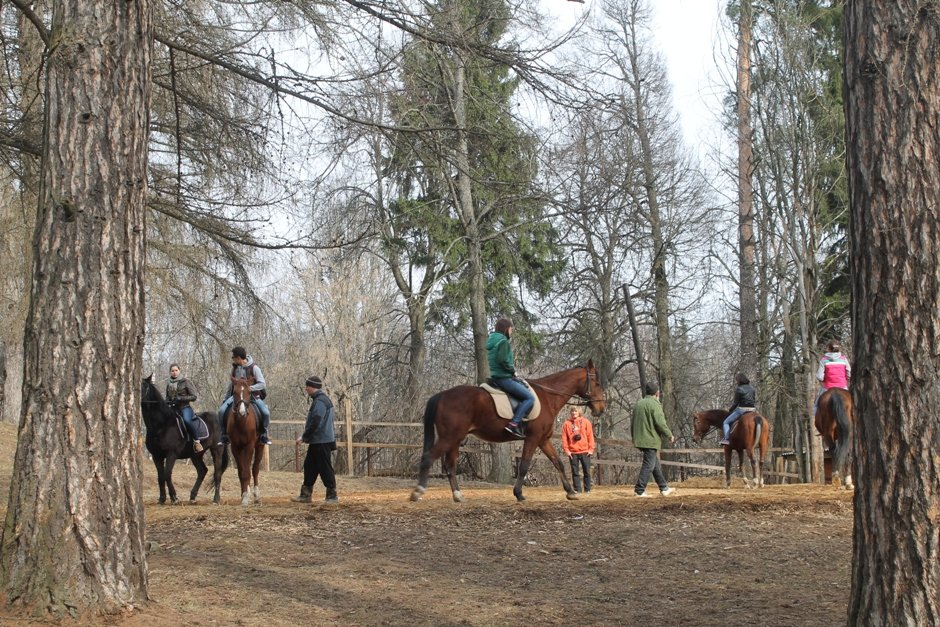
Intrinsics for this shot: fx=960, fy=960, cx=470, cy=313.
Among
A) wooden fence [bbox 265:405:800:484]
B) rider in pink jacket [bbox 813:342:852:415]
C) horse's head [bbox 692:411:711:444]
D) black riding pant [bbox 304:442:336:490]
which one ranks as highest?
rider in pink jacket [bbox 813:342:852:415]

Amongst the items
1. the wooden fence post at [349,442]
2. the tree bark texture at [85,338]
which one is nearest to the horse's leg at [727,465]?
the wooden fence post at [349,442]

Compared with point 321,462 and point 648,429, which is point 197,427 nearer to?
point 321,462

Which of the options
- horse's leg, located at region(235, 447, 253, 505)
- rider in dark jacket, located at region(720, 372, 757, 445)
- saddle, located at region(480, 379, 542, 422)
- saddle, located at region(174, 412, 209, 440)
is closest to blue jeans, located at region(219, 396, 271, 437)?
horse's leg, located at region(235, 447, 253, 505)

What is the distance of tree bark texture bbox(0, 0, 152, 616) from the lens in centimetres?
606

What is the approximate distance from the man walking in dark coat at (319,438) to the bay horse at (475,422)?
61.5 inches

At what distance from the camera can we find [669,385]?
99.7 ft

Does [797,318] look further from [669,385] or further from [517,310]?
[517,310]

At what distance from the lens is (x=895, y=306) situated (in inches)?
194

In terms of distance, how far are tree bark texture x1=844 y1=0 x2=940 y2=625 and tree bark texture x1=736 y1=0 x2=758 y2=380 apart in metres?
19.7

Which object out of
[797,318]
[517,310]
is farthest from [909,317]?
[517,310]

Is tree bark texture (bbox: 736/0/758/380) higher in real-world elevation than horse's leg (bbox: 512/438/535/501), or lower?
higher

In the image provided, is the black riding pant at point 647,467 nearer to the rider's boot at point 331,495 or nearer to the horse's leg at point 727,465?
the horse's leg at point 727,465

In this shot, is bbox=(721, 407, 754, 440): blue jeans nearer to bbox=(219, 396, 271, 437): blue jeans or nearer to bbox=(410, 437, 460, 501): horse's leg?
bbox=(410, 437, 460, 501): horse's leg

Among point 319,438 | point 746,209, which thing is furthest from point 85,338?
point 746,209
